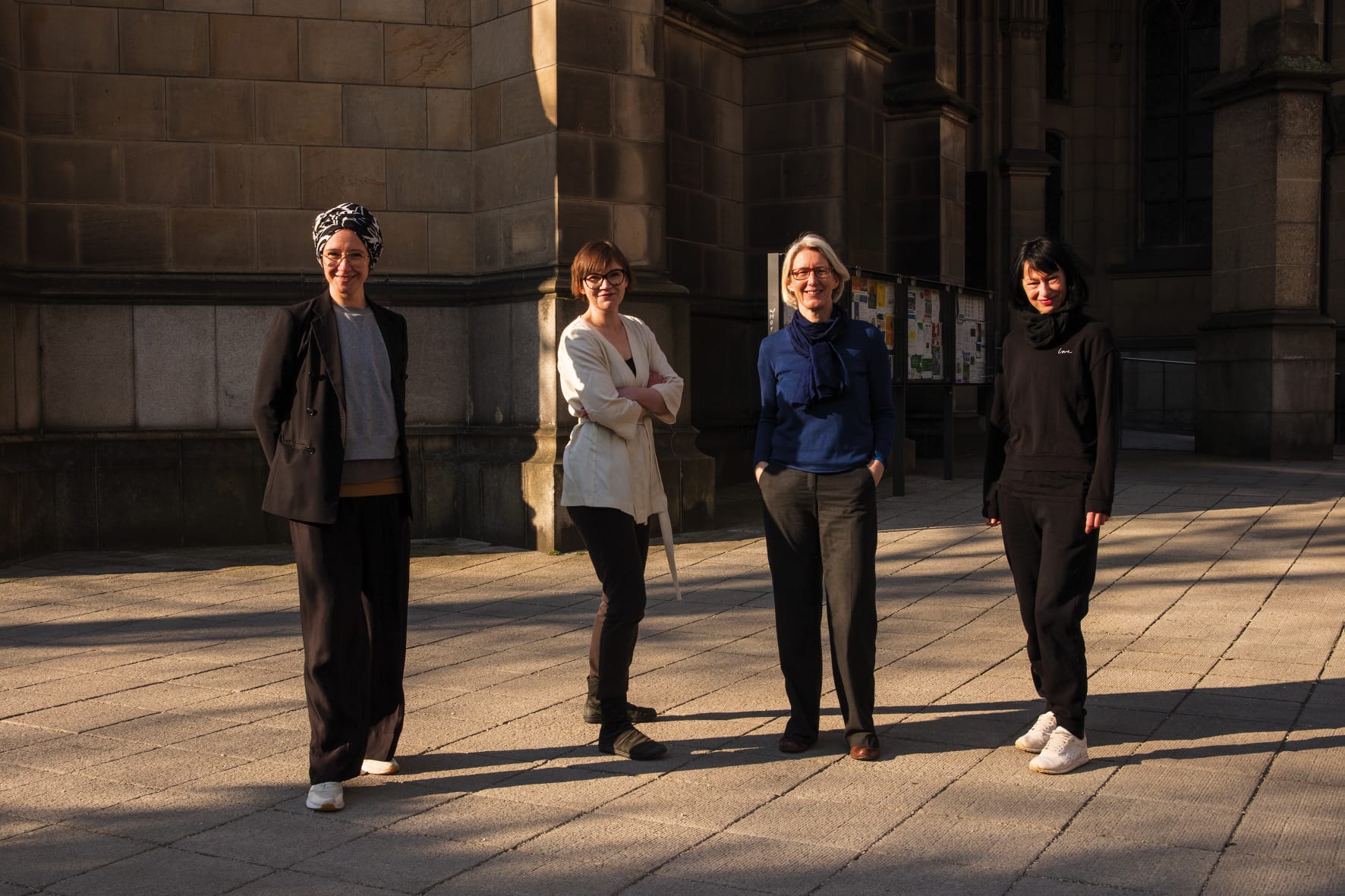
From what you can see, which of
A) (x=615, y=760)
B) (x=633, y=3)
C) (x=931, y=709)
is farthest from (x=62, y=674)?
(x=633, y=3)

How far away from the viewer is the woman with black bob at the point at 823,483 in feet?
16.0

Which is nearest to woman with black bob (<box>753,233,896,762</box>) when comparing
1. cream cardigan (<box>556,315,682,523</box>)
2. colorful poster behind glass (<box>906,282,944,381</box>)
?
cream cardigan (<box>556,315,682,523</box>)

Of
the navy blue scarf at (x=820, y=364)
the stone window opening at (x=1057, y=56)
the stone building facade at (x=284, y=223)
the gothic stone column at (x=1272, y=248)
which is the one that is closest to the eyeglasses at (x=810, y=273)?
the navy blue scarf at (x=820, y=364)

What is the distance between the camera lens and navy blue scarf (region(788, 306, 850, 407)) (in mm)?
4871

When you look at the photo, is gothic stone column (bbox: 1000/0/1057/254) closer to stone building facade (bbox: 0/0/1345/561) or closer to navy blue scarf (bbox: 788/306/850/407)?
stone building facade (bbox: 0/0/1345/561)

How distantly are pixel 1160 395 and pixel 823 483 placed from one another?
20.9 metres

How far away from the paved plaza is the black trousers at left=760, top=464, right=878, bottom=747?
0.21 meters

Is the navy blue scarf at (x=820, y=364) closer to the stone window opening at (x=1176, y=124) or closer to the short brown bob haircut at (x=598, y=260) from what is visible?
the short brown bob haircut at (x=598, y=260)

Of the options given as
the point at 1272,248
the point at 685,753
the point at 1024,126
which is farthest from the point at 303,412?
the point at 1024,126

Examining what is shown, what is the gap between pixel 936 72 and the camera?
1605 centimetres

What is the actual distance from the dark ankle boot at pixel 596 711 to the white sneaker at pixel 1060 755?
1451mm

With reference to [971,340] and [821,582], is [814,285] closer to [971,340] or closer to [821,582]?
[821,582]

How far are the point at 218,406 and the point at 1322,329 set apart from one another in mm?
12552

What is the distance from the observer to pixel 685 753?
4793 millimetres
